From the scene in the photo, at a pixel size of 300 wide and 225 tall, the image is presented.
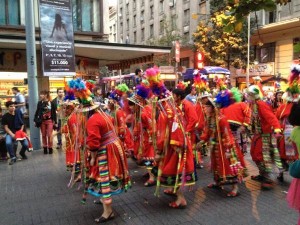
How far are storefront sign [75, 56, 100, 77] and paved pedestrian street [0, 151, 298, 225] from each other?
1217 centimetres

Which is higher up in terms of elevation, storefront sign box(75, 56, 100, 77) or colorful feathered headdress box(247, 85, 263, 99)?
storefront sign box(75, 56, 100, 77)

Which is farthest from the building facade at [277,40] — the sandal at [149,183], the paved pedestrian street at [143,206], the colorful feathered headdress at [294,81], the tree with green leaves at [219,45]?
the paved pedestrian street at [143,206]

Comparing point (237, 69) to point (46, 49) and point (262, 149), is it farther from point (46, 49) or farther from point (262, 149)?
point (262, 149)

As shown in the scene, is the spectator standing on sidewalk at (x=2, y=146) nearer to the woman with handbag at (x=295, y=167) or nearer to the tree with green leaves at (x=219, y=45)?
the woman with handbag at (x=295, y=167)

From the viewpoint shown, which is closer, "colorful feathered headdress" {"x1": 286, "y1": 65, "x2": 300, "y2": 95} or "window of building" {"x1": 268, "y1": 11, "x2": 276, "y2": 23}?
"colorful feathered headdress" {"x1": 286, "y1": 65, "x2": 300, "y2": 95}

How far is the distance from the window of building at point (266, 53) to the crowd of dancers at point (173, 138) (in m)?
19.3

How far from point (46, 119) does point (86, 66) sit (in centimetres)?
982

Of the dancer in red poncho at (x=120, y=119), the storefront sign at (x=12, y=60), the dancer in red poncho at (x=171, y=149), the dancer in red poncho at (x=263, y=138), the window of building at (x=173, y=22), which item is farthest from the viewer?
the window of building at (x=173, y=22)

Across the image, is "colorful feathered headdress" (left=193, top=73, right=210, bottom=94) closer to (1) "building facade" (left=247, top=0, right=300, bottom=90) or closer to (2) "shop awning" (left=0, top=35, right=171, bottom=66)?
(2) "shop awning" (left=0, top=35, right=171, bottom=66)

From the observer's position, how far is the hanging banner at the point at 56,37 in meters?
11.1

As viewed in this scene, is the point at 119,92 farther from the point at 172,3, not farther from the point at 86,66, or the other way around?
the point at 172,3

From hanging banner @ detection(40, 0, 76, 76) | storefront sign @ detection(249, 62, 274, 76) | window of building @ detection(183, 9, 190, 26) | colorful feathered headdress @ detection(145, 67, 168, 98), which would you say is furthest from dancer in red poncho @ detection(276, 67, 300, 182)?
window of building @ detection(183, 9, 190, 26)

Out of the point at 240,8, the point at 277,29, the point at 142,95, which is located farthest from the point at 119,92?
the point at 277,29

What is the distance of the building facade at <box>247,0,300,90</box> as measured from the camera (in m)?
22.4
